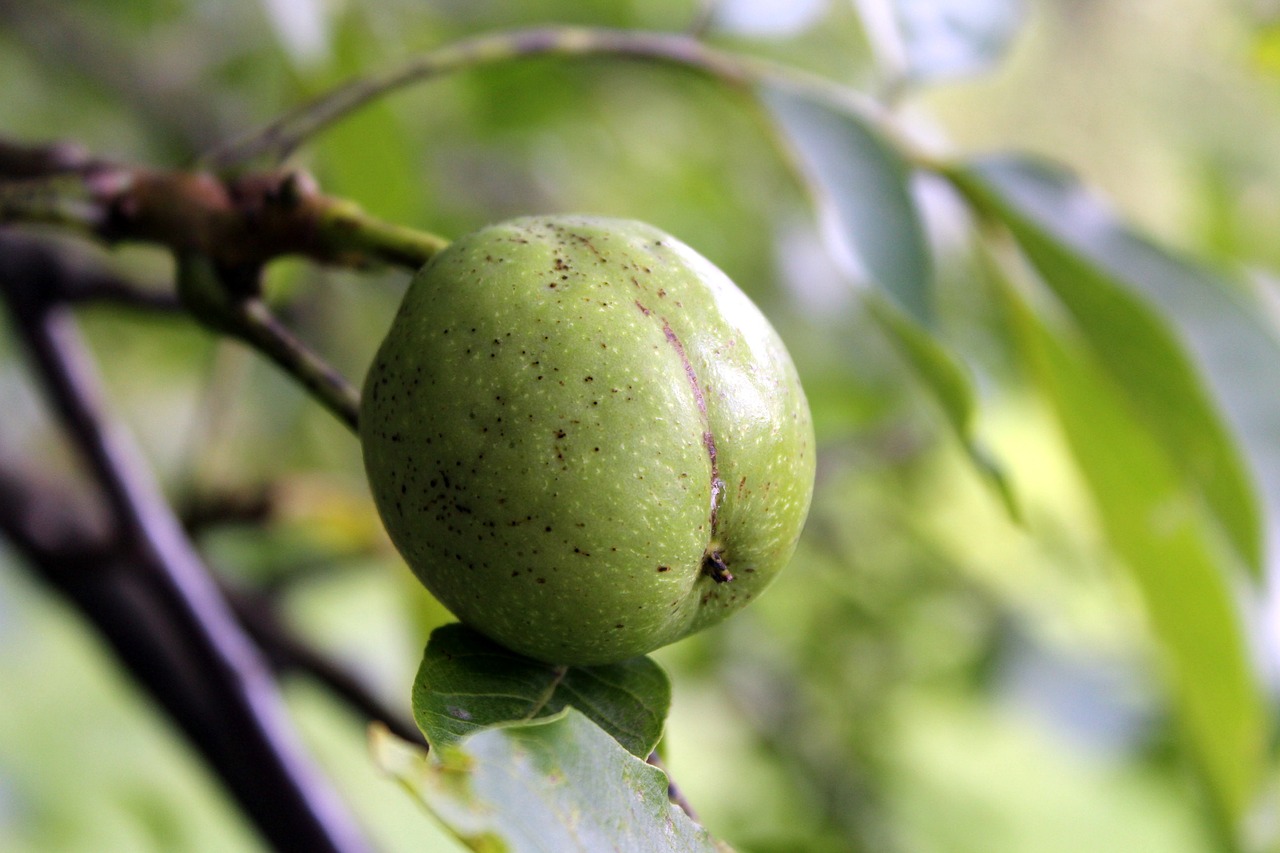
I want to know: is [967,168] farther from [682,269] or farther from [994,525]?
[994,525]

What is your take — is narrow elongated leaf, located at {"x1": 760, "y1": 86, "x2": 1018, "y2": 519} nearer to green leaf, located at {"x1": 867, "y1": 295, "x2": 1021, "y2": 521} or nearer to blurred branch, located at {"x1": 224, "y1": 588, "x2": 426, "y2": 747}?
green leaf, located at {"x1": 867, "y1": 295, "x2": 1021, "y2": 521}

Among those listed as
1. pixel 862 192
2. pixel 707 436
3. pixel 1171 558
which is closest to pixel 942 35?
pixel 862 192

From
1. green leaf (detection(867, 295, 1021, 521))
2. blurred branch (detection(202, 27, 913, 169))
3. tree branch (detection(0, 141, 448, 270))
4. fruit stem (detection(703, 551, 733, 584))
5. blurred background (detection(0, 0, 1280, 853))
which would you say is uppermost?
blurred branch (detection(202, 27, 913, 169))

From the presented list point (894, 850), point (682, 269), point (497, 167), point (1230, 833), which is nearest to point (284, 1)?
point (682, 269)

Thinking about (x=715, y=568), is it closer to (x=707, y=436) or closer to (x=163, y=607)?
(x=707, y=436)

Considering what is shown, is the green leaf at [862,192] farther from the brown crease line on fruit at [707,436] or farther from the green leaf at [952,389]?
the brown crease line on fruit at [707,436]

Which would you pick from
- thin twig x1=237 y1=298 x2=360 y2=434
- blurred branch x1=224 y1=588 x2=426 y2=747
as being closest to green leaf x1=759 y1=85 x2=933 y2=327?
thin twig x1=237 y1=298 x2=360 y2=434

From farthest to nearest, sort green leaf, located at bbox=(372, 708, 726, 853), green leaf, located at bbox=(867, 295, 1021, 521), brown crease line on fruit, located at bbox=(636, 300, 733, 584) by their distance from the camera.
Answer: green leaf, located at bbox=(867, 295, 1021, 521)
brown crease line on fruit, located at bbox=(636, 300, 733, 584)
green leaf, located at bbox=(372, 708, 726, 853)

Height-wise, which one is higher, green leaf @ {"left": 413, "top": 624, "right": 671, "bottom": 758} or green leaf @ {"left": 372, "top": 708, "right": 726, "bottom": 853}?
green leaf @ {"left": 372, "top": 708, "right": 726, "bottom": 853}

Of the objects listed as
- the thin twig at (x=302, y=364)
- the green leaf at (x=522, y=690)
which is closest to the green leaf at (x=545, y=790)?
the green leaf at (x=522, y=690)
